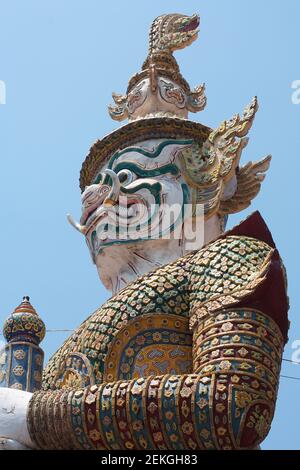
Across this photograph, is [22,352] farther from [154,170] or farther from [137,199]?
[154,170]

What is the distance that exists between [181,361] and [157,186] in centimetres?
136

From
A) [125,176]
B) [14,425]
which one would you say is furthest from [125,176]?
[14,425]

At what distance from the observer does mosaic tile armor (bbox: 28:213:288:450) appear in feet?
18.1

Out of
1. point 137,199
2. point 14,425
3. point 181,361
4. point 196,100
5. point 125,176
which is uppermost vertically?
point 196,100

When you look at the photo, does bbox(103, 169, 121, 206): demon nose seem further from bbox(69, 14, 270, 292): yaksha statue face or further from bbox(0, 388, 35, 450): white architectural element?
bbox(0, 388, 35, 450): white architectural element

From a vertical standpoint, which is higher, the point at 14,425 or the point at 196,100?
the point at 196,100

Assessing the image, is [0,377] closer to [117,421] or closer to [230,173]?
[117,421]

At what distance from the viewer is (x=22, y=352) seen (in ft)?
20.2

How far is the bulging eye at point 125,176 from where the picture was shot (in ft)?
23.7

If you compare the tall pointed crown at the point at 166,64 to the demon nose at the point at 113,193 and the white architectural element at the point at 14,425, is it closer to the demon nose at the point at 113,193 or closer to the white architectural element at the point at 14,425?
the demon nose at the point at 113,193

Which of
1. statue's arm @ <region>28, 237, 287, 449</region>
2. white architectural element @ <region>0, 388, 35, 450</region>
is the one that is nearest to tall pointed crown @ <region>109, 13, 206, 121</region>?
statue's arm @ <region>28, 237, 287, 449</region>

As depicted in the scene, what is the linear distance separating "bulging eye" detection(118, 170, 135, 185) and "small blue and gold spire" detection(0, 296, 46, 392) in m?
1.29
